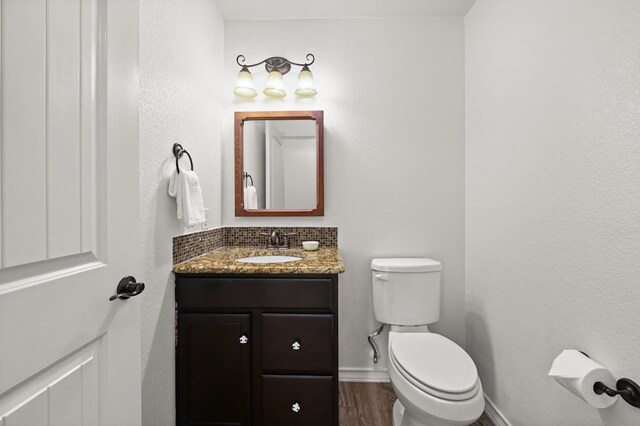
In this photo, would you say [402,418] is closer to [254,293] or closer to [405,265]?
[405,265]

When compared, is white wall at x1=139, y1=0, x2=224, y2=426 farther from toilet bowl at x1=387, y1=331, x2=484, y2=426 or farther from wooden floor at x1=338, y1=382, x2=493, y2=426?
toilet bowl at x1=387, y1=331, x2=484, y2=426

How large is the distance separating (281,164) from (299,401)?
56.3 inches

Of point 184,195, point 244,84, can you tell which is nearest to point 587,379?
point 184,195

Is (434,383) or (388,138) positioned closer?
(434,383)

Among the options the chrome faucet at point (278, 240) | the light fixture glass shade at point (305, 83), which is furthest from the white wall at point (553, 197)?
the chrome faucet at point (278, 240)

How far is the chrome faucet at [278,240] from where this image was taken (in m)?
2.24

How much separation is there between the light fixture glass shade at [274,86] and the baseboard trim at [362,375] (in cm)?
192

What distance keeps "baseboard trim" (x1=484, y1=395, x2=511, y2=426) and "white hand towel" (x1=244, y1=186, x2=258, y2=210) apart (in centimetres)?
185

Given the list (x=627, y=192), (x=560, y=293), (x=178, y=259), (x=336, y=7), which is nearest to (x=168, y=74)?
(x=178, y=259)

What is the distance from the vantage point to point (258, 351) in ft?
5.18

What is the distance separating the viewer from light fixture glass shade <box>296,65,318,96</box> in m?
2.20

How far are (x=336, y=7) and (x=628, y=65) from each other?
5.50 ft

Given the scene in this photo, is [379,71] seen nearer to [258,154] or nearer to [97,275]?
[258,154]

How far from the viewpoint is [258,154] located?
231 cm
